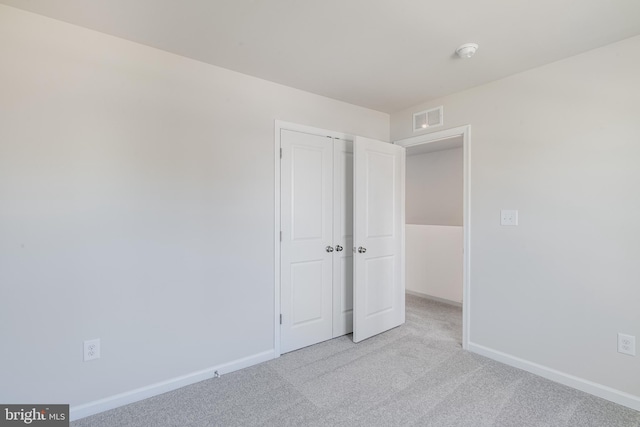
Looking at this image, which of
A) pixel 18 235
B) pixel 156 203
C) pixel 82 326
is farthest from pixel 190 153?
pixel 82 326

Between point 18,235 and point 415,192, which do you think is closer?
point 18,235

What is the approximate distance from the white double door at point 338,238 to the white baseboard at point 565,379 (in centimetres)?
97

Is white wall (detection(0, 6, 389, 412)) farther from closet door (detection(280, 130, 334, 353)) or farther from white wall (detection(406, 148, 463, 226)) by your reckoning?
white wall (detection(406, 148, 463, 226))

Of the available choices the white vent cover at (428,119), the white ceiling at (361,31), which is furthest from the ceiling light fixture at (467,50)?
the white vent cover at (428,119)

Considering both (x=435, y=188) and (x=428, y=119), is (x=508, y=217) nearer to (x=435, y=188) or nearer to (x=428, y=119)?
(x=428, y=119)

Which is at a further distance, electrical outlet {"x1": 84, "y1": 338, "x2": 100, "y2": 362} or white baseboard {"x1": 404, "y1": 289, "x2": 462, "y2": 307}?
white baseboard {"x1": 404, "y1": 289, "x2": 462, "y2": 307}

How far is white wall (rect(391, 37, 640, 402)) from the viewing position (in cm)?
199

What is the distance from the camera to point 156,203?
2.09 meters

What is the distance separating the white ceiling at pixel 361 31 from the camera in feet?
5.40

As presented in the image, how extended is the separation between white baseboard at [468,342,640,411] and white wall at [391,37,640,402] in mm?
24

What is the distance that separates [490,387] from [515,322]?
24.5 inches

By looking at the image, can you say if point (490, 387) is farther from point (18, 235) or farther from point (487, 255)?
point (18, 235)

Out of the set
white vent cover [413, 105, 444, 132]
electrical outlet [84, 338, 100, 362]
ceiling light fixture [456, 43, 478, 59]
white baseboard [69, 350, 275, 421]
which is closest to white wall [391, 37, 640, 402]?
white vent cover [413, 105, 444, 132]

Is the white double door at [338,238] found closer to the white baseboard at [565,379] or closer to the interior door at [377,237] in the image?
the interior door at [377,237]
